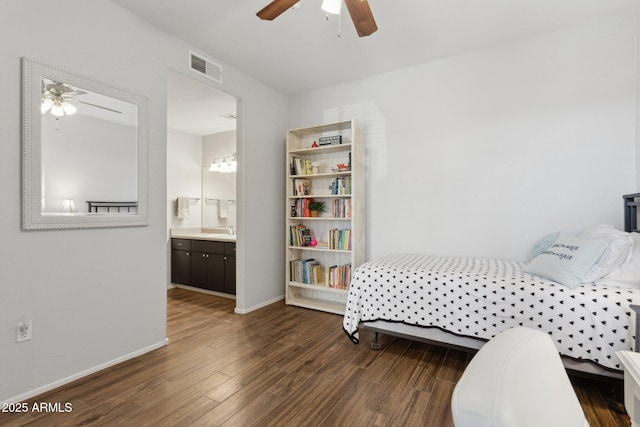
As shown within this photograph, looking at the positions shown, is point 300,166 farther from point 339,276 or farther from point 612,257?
point 612,257

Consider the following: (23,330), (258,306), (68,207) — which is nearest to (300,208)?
(258,306)

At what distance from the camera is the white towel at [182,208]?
16.6 ft

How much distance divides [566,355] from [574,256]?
0.62 m

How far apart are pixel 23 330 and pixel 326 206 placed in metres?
2.87

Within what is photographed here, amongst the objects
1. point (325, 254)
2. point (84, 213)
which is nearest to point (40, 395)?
point (84, 213)

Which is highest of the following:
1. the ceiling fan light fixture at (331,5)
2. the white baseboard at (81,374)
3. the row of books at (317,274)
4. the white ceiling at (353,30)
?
the white ceiling at (353,30)

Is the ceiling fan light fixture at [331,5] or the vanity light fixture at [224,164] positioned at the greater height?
the ceiling fan light fixture at [331,5]

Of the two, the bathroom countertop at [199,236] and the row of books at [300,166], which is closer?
the row of books at [300,166]

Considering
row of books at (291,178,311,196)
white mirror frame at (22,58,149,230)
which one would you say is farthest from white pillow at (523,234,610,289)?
white mirror frame at (22,58,149,230)

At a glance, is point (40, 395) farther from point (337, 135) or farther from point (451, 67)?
point (451, 67)

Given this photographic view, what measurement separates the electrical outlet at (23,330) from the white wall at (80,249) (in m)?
0.03

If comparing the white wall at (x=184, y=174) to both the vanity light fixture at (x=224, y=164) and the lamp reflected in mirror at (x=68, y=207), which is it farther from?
the lamp reflected in mirror at (x=68, y=207)

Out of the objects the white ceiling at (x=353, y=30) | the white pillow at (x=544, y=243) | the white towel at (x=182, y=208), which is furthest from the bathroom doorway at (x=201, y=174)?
the white pillow at (x=544, y=243)

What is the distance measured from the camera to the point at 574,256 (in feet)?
6.73
